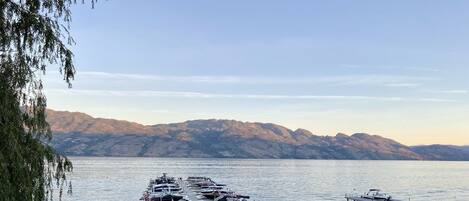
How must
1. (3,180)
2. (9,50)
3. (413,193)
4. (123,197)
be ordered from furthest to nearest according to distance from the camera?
1. (413,193)
2. (123,197)
3. (9,50)
4. (3,180)

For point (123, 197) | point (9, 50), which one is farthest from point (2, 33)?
point (123, 197)

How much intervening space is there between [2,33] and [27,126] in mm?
2614

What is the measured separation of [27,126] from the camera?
15.2 metres

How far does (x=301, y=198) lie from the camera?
128625mm

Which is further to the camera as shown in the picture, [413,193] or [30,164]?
[413,193]

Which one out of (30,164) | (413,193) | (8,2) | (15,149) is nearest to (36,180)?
(30,164)

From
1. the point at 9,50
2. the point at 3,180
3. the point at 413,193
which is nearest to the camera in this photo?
the point at 3,180

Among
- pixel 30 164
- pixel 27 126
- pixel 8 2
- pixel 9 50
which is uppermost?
pixel 8 2

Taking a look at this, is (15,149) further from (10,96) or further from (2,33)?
(2,33)

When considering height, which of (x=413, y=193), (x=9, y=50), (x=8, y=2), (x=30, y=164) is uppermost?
(x=8, y=2)

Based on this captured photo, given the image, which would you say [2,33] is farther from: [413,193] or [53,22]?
[413,193]

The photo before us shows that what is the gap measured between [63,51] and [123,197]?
363 ft

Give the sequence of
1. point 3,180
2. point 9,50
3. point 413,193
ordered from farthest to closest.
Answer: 1. point 413,193
2. point 9,50
3. point 3,180

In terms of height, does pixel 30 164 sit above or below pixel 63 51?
below
